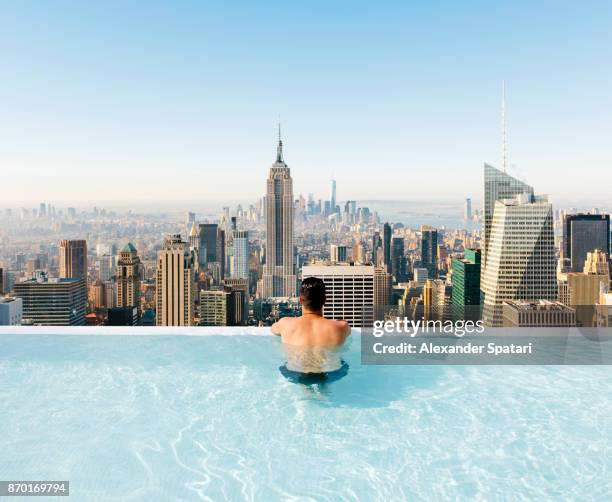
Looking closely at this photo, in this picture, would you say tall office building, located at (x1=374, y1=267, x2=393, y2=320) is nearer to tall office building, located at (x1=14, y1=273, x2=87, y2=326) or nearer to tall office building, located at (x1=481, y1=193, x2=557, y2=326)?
tall office building, located at (x1=481, y1=193, x2=557, y2=326)

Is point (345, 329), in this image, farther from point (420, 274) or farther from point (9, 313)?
point (420, 274)

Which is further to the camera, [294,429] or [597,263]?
[597,263]

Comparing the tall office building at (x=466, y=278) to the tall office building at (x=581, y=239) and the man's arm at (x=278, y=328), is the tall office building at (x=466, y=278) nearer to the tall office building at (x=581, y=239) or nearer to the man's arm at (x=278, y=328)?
the tall office building at (x=581, y=239)

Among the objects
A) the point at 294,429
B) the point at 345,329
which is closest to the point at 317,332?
the point at 345,329

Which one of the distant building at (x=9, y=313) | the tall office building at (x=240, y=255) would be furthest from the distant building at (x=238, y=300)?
the distant building at (x=9, y=313)

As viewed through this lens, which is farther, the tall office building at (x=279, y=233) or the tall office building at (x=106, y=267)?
the tall office building at (x=279, y=233)

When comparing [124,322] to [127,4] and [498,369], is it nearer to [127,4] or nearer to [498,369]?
[127,4]

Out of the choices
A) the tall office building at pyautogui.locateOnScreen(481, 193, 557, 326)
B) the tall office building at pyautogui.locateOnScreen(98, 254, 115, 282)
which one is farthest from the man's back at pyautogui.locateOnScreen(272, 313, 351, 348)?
the tall office building at pyautogui.locateOnScreen(481, 193, 557, 326)
